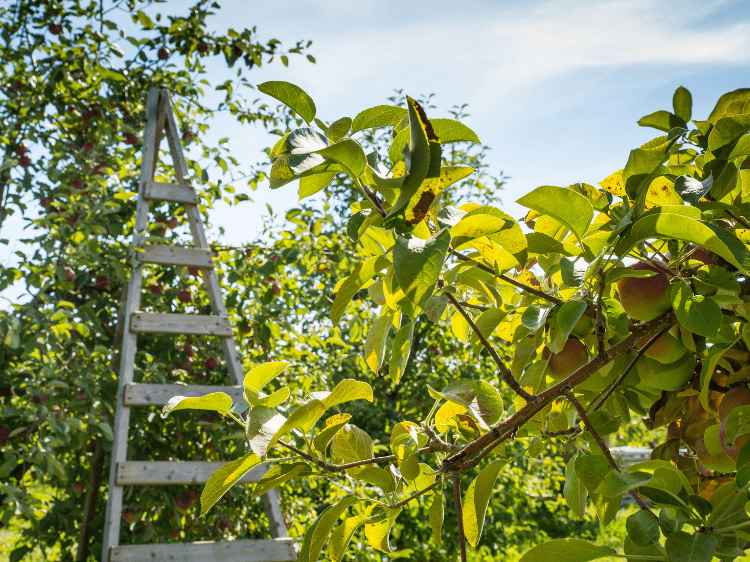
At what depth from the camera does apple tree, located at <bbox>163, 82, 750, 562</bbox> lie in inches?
12.8

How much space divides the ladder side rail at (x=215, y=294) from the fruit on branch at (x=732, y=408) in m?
1.83

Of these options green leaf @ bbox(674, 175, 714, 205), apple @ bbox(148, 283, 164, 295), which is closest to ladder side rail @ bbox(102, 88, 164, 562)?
apple @ bbox(148, 283, 164, 295)

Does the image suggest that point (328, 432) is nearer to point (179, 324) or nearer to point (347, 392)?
point (347, 392)

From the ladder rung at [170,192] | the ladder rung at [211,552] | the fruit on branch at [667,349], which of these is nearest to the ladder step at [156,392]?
the ladder rung at [211,552]

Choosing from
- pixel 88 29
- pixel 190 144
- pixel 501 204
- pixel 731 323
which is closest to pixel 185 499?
pixel 190 144

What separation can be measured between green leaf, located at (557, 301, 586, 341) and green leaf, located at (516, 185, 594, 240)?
0.17ft

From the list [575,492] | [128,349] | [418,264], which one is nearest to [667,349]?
[575,492]

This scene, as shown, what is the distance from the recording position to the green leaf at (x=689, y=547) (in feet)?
1.00

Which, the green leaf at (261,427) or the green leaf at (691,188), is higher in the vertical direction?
the green leaf at (691,188)

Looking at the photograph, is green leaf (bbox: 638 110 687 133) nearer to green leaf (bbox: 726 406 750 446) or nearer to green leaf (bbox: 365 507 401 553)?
green leaf (bbox: 726 406 750 446)

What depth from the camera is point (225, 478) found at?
1.35 feet

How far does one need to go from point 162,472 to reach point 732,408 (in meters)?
1.89

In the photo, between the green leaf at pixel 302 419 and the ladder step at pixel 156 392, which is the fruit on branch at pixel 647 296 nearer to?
the green leaf at pixel 302 419

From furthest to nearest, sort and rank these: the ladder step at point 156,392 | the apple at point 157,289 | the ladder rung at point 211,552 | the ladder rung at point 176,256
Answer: the apple at point 157,289 < the ladder rung at point 176,256 < the ladder step at point 156,392 < the ladder rung at point 211,552
